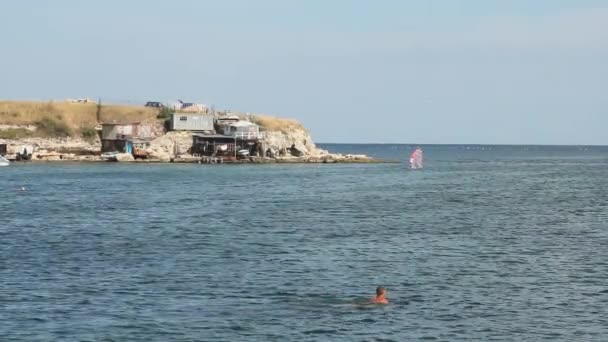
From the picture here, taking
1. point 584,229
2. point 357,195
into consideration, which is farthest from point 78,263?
point 357,195

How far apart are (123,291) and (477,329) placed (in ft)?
46.5

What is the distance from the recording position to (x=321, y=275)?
44031mm

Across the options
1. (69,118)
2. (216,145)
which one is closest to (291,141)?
(216,145)

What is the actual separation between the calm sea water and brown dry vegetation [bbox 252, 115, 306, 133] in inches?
3411

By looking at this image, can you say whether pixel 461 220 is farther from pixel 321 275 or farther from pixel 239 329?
pixel 239 329

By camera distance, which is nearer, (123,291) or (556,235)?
(123,291)

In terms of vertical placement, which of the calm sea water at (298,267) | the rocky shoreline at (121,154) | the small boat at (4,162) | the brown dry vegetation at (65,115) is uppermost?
the brown dry vegetation at (65,115)

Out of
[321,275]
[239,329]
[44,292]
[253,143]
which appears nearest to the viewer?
[239,329]

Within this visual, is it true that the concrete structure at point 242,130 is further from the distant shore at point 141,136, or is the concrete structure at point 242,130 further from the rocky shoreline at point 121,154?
the rocky shoreline at point 121,154

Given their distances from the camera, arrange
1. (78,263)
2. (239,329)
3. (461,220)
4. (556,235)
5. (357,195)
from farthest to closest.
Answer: (357,195), (461,220), (556,235), (78,263), (239,329)

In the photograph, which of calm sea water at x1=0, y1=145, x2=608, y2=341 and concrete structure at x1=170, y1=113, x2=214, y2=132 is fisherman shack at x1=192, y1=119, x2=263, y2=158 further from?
calm sea water at x1=0, y1=145, x2=608, y2=341

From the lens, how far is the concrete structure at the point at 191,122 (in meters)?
168

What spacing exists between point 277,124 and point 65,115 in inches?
1502

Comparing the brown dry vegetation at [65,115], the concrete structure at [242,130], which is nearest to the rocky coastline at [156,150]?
the brown dry vegetation at [65,115]
